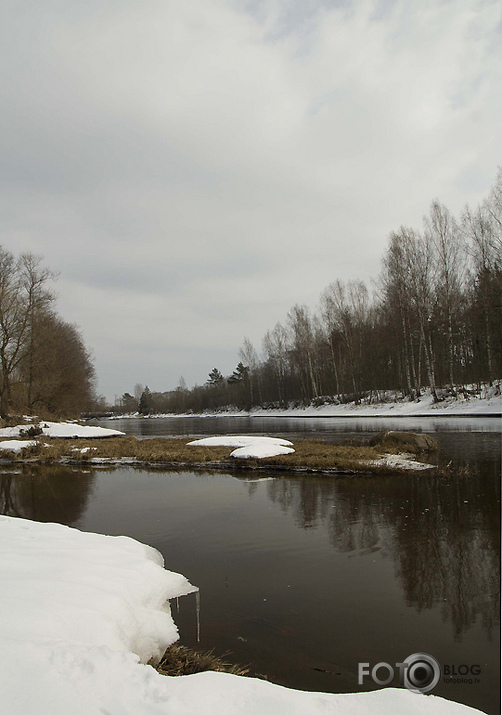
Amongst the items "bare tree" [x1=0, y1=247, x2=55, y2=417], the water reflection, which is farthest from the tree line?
the water reflection

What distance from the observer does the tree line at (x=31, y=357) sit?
111ft

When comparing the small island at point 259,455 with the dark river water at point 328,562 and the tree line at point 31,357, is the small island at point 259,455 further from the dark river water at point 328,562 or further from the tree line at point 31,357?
the tree line at point 31,357

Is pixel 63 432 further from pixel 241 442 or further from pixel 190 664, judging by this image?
pixel 190 664

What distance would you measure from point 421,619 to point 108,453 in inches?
654

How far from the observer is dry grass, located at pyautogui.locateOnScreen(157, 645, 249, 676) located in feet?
11.3

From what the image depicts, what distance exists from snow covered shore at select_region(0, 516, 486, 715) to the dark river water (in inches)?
27.8

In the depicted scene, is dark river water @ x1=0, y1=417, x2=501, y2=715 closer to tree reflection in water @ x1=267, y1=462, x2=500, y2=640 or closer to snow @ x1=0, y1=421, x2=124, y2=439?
tree reflection in water @ x1=267, y1=462, x2=500, y2=640

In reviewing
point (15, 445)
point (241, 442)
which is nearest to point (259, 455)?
point (241, 442)

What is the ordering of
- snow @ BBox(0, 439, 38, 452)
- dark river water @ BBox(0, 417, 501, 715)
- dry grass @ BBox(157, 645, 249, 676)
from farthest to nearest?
snow @ BBox(0, 439, 38, 452)
dark river water @ BBox(0, 417, 501, 715)
dry grass @ BBox(157, 645, 249, 676)

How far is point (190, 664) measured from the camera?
3561mm

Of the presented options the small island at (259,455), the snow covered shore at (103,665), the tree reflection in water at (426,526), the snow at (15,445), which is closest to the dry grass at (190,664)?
the snow covered shore at (103,665)

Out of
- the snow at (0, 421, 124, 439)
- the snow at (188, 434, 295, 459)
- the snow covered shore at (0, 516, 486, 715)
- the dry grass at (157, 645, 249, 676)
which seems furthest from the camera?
the snow at (0, 421, 124, 439)

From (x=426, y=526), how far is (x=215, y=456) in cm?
992

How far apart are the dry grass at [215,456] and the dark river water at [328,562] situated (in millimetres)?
1186
